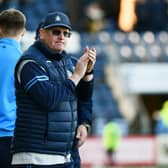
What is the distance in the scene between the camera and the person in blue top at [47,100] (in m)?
5.34

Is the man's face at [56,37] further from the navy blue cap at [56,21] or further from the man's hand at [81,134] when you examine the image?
the man's hand at [81,134]

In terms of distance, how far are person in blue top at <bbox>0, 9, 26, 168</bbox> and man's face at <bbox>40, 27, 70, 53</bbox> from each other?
1.61 feet

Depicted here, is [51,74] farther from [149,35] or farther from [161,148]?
Answer: [149,35]

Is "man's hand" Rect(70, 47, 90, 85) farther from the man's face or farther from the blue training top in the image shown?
the blue training top

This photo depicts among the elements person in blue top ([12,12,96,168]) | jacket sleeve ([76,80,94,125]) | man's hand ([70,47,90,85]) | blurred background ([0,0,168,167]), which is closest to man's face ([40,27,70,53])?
person in blue top ([12,12,96,168])

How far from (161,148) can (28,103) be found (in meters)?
11.9

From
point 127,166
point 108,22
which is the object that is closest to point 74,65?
point 127,166

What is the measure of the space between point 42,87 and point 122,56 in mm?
15014

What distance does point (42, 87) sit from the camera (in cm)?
534

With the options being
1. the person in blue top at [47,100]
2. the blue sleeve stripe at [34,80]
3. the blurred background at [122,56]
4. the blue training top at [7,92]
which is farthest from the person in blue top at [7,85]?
the blurred background at [122,56]

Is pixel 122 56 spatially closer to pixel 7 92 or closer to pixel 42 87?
pixel 7 92

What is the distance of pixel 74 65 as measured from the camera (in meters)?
5.67

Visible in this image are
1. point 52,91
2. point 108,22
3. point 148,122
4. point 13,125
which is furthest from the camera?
point 108,22

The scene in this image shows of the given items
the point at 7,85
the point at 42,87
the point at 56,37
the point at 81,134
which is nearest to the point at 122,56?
the point at 7,85
